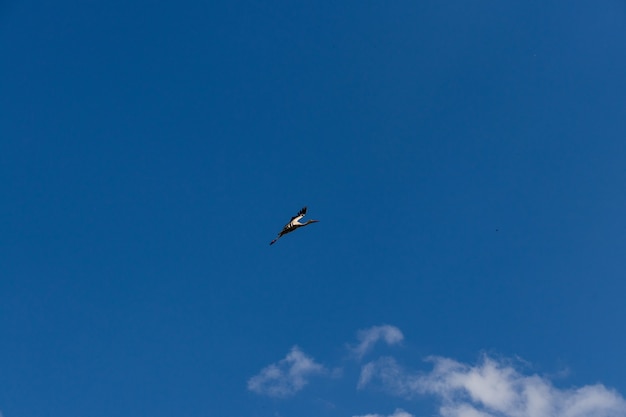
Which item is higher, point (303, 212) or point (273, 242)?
point (303, 212)

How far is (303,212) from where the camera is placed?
94375 mm

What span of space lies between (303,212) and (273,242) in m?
8.45

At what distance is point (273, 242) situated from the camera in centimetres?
8944
